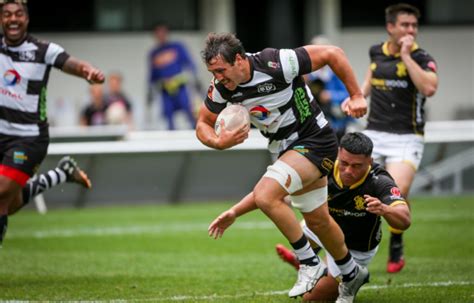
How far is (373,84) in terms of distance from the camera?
10820mm

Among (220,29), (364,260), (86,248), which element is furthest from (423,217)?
(220,29)

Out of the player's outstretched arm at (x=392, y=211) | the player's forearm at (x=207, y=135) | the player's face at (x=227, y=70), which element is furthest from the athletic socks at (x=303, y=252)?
the player's face at (x=227, y=70)

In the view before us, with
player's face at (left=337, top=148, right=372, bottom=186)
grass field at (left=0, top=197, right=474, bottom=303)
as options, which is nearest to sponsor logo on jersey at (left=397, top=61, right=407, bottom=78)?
grass field at (left=0, top=197, right=474, bottom=303)

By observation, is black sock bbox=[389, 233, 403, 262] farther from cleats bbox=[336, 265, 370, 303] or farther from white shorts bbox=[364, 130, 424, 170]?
cleats bbox=[336, 265, 370, 303]

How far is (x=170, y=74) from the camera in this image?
67.7ft

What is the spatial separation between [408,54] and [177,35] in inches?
558

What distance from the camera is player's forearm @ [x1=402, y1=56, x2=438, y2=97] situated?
33.6ft

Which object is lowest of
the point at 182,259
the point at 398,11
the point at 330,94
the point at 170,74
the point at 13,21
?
the point at 170,74

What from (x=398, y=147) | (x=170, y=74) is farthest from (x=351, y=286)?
(x=170, y=74)

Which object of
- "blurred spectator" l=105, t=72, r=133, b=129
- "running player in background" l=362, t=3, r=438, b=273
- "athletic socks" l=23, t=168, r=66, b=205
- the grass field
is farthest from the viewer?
"blurred spectator" l=105, t=72, r=133, b=129

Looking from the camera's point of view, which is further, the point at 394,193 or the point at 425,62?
the point at 425,62

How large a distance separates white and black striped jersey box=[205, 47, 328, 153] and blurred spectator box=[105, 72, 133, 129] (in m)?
11.4

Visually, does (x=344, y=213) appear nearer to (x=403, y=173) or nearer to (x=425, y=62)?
(x=403, y=173)

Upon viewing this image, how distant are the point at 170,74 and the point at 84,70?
10981 mm
